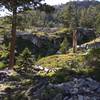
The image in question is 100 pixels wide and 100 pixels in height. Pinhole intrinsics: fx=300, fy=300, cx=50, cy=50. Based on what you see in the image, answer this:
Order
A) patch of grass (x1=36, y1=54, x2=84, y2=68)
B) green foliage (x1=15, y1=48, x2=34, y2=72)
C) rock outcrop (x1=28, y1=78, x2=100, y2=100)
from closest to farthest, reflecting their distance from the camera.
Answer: rock outcrop (x1=28, y1=78, x2=100, y2=100)
patch of grass (x1=36, y1=54, x2=84, y2=68)
green foliage (x1=15, y1=48, x2=34, y2=72)

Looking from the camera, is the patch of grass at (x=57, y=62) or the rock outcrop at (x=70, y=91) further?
the patch of grass at (x=57, y=62)

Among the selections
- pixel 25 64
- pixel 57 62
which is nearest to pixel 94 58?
pixel 57 62

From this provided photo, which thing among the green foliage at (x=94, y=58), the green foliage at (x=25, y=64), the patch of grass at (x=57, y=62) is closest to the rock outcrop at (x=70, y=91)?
the green foliage at (x=94, y=58)

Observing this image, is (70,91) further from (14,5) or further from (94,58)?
(14,5)

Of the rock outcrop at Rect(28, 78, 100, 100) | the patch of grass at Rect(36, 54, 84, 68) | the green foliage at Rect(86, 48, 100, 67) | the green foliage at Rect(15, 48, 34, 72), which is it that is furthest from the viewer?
the green foliage at Rect(15, 48, 34, 72)

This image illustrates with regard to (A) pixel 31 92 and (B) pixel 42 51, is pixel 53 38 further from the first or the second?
(A) pixel 31 92

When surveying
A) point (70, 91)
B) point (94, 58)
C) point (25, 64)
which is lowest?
point (25, 64)

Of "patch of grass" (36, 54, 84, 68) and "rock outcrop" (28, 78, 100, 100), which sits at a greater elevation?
"rock outcrop" (28, 78, 100, 100)

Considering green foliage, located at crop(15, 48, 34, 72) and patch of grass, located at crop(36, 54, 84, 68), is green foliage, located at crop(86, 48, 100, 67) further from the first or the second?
green foliage, located at crop(15, 48, 34, 72)

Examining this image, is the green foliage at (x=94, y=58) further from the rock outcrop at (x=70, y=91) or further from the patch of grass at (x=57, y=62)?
the rock outcrop at (x=70, y=91)

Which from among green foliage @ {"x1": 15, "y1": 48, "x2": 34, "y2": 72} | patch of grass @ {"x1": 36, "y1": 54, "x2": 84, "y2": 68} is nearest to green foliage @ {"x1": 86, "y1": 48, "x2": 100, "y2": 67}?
patch of grass @ {"x1": 36, "y1": 54, "x2": 84, "y2": 68}

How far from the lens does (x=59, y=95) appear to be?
16219 millimetres

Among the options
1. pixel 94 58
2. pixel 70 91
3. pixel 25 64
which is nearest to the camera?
pixel 70 91

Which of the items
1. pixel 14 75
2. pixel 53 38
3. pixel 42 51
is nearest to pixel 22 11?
pixel 14 75
